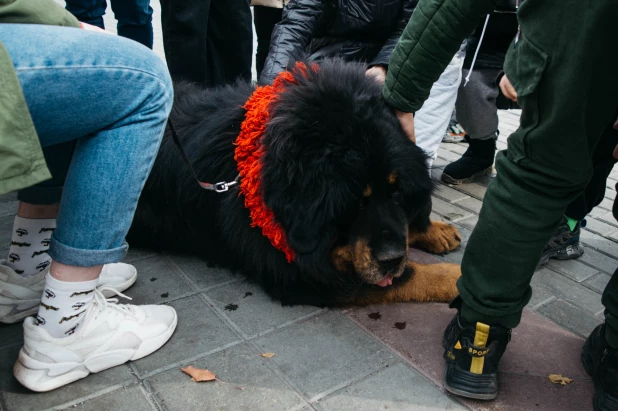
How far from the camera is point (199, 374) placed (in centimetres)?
204

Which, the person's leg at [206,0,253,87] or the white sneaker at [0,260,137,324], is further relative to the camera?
the person's leg at [206,0,253,87]

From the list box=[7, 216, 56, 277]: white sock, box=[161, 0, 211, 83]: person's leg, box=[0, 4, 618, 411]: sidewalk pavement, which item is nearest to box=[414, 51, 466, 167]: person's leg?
box=[0, 4, 618, 411]: sidewalk pavement

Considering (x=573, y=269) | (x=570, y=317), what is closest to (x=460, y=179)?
(x=573, y=269)

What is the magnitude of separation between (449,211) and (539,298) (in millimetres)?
1062

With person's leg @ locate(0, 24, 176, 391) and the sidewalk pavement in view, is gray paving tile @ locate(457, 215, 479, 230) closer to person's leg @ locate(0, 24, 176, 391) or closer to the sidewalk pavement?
the sidewalk pavement

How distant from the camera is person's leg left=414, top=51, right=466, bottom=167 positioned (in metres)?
3.65

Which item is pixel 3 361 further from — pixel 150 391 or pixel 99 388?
pixel 150 391

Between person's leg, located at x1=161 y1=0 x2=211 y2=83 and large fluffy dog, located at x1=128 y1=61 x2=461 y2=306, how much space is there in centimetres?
123

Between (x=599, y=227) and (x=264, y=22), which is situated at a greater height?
(x=264, y=22)

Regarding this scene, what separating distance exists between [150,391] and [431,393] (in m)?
0.99

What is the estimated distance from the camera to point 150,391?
1964 millimetres

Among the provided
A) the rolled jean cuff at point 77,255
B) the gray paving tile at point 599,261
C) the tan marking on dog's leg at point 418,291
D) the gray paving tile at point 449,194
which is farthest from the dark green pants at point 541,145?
the gray paving tile at point 449,194

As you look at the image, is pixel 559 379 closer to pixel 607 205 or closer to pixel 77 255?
pixel 77 255

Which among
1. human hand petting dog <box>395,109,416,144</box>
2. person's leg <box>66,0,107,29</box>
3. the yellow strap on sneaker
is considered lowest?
the yellow strap on sneaker
